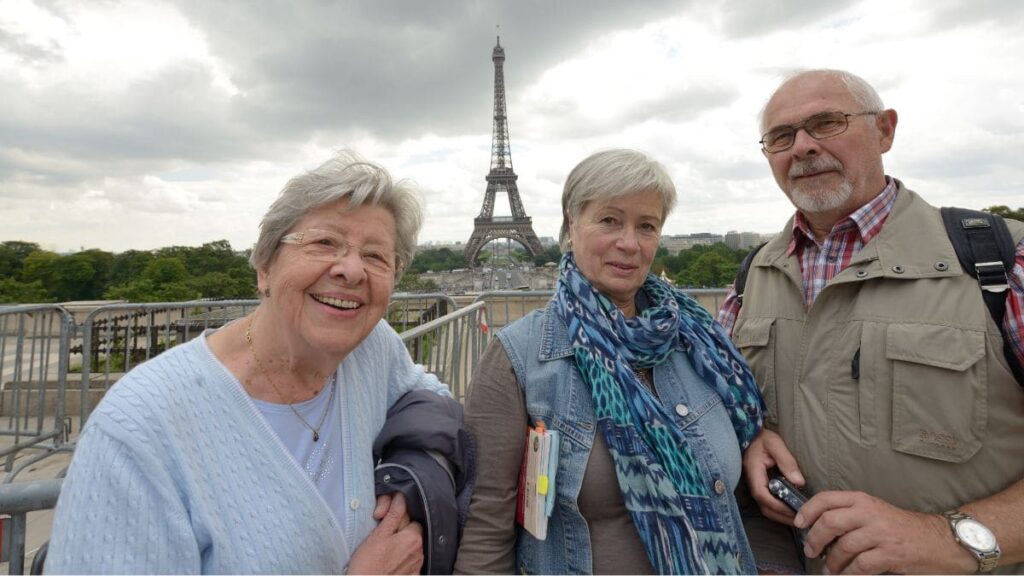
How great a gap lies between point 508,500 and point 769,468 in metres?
0.93

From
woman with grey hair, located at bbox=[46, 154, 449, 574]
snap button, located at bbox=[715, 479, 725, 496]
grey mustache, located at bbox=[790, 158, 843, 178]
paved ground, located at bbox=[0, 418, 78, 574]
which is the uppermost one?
grey mustache, located at bbox=[790, 158, 843, 178]

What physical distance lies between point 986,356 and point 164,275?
3581cm

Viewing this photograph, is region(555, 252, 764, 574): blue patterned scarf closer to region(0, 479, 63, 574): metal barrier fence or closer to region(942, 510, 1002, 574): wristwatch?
region(942, 510, 1002, 574): wristwatch

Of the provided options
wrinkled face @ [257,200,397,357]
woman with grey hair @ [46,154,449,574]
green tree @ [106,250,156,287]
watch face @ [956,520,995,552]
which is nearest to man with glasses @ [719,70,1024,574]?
watch face @ [956,520,995,552]

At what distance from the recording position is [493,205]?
5050 cm

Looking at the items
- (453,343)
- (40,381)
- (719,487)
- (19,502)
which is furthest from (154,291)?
(719,487)

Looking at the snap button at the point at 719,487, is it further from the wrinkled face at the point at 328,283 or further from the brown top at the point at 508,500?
the wrinkled face at the point at 328,283

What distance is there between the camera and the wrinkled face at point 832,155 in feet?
6.18

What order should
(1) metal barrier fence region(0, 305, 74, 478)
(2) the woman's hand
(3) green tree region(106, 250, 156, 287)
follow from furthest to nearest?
(3) green tree region(106, 250, 156, 287), (1) metal barrier fence region(0, 305, 74, 478), (2) the woman's hand

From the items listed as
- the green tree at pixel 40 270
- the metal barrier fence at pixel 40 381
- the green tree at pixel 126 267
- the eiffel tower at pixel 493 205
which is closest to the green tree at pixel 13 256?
the green tree at pixel 40 270

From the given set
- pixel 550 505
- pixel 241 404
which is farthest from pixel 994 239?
pixel 241 404

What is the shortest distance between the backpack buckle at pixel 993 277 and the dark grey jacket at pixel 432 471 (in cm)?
163

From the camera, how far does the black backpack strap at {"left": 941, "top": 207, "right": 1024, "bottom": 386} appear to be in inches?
60.8

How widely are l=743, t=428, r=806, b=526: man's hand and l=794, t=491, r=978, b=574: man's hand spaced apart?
134 millimetres
